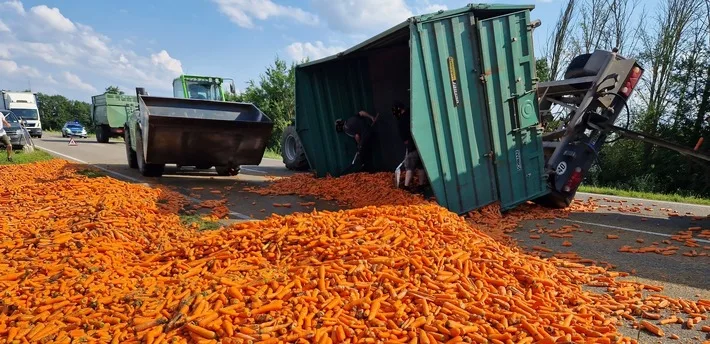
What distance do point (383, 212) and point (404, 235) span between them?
33.3 inches

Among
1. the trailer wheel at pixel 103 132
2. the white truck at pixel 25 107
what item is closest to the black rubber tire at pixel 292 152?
the trailer wheel at pixel 103 132

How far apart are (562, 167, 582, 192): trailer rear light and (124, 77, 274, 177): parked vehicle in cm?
534

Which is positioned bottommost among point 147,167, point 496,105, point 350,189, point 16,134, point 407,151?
point 350,189

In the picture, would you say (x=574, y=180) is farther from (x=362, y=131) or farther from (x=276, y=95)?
(x=276, y=95)

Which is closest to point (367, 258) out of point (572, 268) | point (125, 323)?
point (125, 323)

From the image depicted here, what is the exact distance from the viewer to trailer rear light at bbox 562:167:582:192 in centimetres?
681

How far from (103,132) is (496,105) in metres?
25.1

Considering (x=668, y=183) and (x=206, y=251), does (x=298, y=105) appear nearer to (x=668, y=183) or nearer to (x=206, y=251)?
(x=206, y=251)

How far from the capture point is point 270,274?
131 inches

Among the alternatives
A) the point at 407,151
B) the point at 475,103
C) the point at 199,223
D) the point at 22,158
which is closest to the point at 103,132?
the point at 22,158

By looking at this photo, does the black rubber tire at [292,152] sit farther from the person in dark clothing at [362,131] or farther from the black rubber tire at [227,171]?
the person in dark clothing at [362,131]

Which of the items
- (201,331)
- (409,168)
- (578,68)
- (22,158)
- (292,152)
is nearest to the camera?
(201,331)

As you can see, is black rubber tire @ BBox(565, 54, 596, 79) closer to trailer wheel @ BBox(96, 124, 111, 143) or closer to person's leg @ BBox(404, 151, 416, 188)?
person's leg @ BBox(404, 151, 416, 188)

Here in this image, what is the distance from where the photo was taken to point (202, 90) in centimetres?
1412
